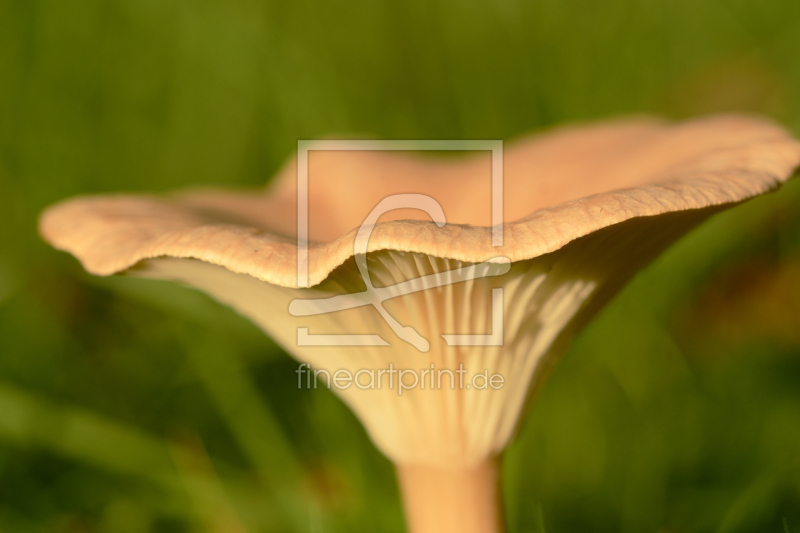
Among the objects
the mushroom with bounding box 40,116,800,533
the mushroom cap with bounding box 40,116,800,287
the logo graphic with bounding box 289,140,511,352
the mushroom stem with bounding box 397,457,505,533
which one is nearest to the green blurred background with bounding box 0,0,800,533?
the mushroom stem with bounding box 397,457,505,533

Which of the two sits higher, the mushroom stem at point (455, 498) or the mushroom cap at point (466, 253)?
the mushroom cap at point (466, 253)

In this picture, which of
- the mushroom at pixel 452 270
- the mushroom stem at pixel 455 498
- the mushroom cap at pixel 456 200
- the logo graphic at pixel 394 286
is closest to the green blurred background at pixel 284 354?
the mushroom stem at pixel 455 498

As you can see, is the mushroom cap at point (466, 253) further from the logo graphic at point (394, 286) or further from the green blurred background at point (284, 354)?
the green blurred background at point (284, 354)

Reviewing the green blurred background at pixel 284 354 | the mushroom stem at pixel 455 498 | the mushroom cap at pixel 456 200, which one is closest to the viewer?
the mushroom cap at pixel 456 200

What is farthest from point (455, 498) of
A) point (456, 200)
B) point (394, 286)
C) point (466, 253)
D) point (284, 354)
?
point (284, 354)

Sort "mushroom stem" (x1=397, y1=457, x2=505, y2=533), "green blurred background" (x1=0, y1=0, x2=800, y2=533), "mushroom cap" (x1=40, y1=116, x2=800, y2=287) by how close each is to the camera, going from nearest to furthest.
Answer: "mushroom cap" (x1=40, y1=116, x2=800, y2=287), "mushroom stem" (x1=397, y1=457, x2=505, y2=533), "green blurred background" (x1=0, y1=0, x2=800, y2=533)

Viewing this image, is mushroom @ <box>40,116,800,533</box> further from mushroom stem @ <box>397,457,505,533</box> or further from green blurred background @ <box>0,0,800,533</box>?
green blurred background @ <box>0,0,800,533</box>
